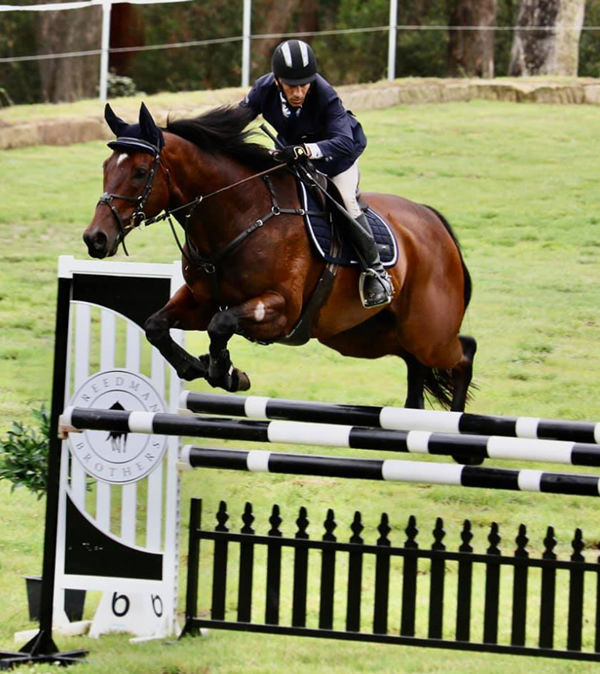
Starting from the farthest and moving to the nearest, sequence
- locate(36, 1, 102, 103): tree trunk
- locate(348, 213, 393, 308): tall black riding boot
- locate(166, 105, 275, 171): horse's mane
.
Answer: locate(36, 1, 102, 103): tree trunk < locate(348, 213, 393, 308): tall black riding boot < locate(166, 105, 275, 171): horse's mane

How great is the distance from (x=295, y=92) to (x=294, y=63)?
128 mm

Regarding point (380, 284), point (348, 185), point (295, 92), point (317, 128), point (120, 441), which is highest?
point (295, 92)

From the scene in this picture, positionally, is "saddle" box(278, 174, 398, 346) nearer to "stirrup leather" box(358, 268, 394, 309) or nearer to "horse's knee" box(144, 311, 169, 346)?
"stirrup leather" box(358, 268, 394, 309)

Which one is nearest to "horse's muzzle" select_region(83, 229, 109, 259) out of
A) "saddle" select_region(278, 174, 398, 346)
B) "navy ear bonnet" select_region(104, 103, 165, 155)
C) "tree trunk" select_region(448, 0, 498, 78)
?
"navy ear bonnet" select_region(104, 103, 165, 155)

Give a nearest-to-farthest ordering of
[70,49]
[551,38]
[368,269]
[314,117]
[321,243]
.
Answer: [314,117] → [321,243] → [368,269] → [551,38] → [70,49]

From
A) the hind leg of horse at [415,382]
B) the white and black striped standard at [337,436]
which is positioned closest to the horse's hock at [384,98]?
the hind leg of horse at [415,382]

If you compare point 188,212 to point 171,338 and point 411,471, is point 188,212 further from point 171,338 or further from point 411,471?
point 411,471

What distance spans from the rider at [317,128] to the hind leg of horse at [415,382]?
89cm

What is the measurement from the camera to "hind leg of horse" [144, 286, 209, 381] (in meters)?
5.18

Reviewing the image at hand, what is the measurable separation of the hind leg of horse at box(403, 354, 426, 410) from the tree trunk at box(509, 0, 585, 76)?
11505 millimetres

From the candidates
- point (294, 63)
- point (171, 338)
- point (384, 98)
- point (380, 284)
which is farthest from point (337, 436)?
point (384, 98)

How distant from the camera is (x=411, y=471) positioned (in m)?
4.48

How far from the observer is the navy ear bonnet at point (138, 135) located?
4.93m

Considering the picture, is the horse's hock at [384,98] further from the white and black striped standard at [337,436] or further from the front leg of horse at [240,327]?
the white and black striped standard at [337,436]
